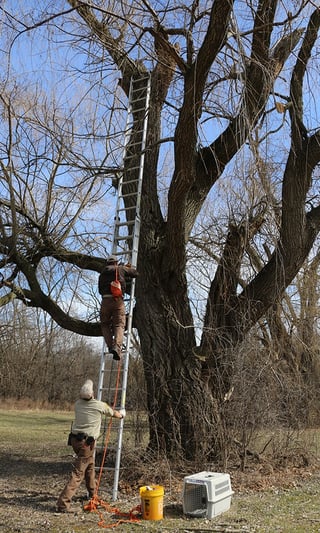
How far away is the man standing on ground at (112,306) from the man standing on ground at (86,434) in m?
0.80

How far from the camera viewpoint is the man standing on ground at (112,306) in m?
6.91

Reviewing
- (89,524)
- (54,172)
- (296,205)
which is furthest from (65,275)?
(89,524)

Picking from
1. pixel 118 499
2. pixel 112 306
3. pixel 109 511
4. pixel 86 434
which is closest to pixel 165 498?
pixel 118 499

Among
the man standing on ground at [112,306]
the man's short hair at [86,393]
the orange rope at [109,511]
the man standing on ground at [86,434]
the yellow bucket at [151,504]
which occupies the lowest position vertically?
the orange rope at [109,511]

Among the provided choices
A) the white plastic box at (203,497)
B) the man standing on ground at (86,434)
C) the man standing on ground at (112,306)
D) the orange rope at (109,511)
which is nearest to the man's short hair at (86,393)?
the man standing on ground at (86,434)

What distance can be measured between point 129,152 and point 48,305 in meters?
3.17

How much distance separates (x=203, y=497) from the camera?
581 centimetres

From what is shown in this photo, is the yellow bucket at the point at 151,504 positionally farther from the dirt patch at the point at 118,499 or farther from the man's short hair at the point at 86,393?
the man's short hair at the point at 86,393

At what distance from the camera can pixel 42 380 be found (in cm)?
3612

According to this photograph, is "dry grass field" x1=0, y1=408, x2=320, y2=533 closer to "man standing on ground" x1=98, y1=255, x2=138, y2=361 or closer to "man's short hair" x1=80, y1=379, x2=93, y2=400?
"man's short hair" x1=80, y1=379, x2=93, y2=400

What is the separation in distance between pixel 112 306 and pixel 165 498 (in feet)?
8.55

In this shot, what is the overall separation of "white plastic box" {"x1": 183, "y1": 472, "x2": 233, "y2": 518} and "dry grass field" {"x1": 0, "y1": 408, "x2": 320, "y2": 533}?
0.30 ft

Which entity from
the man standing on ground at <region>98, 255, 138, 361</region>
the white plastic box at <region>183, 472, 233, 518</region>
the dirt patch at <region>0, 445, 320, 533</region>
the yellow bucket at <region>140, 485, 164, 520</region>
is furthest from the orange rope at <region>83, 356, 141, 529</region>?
the man standing on ground at <region>98, 255, 138, 361</region>

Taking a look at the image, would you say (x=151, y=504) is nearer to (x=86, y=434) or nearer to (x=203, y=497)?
(x=203, y=497)
